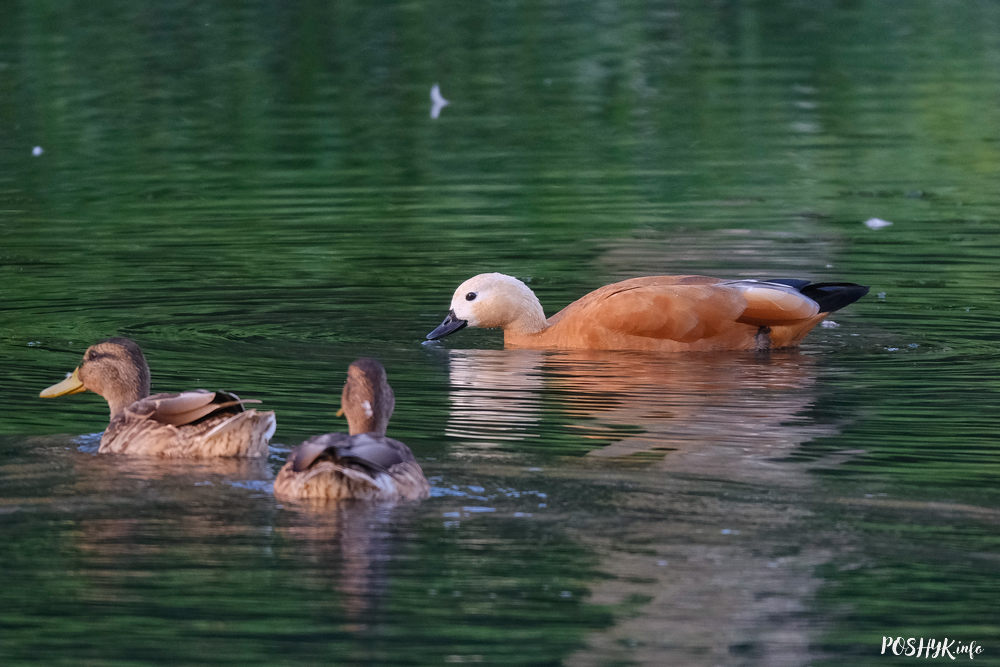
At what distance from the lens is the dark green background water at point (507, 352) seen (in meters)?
5.84

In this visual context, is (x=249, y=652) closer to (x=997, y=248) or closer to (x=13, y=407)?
(x=13, y=407)

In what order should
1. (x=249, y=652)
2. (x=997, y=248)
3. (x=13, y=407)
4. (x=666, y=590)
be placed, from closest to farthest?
1. (x=249, y=652)
2. (x=666, y=590)
3. (x=13, y=407)
4. (x=997, y=248)

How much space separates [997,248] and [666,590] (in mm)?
8612

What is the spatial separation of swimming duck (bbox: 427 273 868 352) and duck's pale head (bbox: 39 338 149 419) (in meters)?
2.65

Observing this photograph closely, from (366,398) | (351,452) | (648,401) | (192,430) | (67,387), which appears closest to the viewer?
(351,452)

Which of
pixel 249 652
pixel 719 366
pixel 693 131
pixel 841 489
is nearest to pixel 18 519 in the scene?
pixel 249 652

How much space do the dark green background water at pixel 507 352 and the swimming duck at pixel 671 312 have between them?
0.66 ft

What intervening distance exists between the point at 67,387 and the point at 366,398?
2.15m

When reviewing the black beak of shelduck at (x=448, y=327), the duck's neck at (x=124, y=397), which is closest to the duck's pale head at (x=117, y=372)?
the duck's neck at (x=124, y=397)

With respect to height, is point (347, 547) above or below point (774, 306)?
below

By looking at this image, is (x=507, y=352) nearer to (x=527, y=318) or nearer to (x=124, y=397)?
(x=527, y=318)

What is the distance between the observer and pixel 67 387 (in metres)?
8.89

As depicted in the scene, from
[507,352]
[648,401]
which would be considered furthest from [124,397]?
[507,352]

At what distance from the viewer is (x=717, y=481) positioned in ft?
23.3
